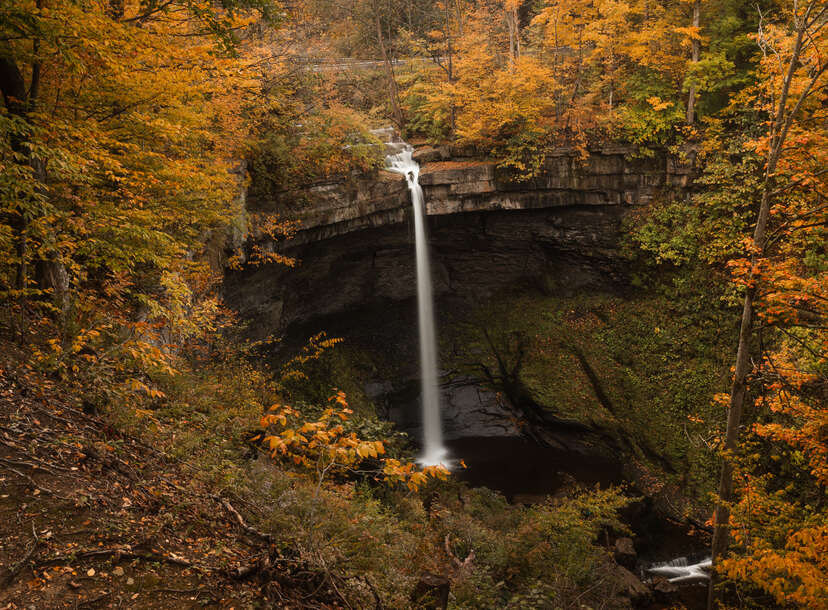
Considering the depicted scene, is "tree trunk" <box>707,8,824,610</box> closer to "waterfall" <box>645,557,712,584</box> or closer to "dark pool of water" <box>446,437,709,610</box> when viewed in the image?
"dark pool of water" <box>446,437,709,610</box>

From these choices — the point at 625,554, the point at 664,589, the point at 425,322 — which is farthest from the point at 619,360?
the point at 425,322

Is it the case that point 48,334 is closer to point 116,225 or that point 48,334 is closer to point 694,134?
point 116,225

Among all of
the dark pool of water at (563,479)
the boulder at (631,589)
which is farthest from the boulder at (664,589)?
the boulder at (631,589)

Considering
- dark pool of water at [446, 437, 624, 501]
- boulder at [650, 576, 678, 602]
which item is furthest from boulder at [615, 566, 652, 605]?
dark pool of water at [446, 437, 624, 501]

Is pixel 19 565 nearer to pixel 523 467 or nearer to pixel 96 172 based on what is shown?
pixel 96 172

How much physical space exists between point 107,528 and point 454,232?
17517 millimetres

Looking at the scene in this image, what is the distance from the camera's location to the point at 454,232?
1938cm

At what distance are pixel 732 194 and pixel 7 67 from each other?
18022 mm

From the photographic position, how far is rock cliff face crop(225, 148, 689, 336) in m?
15.8

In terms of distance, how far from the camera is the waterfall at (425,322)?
1758cm

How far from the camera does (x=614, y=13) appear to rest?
15.2m

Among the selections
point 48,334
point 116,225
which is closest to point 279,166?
point 116,225

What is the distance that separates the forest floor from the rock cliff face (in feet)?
34.6

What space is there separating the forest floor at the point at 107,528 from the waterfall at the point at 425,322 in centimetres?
1469
